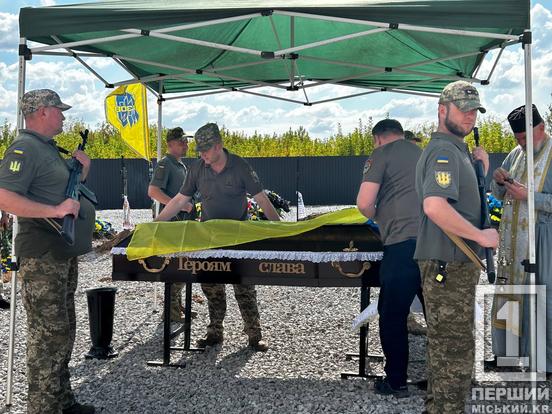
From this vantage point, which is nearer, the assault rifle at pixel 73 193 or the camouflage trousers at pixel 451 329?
the camouflage trousers at pixel 451 329

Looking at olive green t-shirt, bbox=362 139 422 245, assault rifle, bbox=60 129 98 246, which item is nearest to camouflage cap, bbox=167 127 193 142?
assault rifle, bbox=60 129 98 246

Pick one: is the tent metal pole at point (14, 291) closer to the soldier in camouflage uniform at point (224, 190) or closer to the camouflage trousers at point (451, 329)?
the soldier in camouflage uniform at point (224, 190)

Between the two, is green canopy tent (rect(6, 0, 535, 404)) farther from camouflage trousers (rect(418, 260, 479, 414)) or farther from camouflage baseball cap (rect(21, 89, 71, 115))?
camouflage trousers (rect(418, 260, 479, 414))

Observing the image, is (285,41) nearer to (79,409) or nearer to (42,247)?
(42,247)

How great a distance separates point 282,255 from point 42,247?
1666 millimetres

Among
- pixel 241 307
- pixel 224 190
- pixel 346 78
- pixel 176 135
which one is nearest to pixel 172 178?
pixel 176 135

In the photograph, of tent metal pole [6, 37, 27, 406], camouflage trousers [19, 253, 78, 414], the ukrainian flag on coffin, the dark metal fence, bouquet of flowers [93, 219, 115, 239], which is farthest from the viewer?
the dark metal fence

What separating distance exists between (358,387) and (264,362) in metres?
0.93

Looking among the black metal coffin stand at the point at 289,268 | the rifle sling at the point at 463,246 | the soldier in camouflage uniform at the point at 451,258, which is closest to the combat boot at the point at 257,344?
the black metal coffin stand at the point at 289,268

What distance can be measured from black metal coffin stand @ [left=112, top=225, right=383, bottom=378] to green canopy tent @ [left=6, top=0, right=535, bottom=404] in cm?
105

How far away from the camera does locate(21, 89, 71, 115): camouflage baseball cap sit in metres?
3.63

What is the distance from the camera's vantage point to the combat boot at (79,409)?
3854 millimetres

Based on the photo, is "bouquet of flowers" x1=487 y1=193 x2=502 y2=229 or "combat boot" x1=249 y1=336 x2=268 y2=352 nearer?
"combat boot" x1=249 y1=336 x2=268 y2=352

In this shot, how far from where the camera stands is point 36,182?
3529mm
